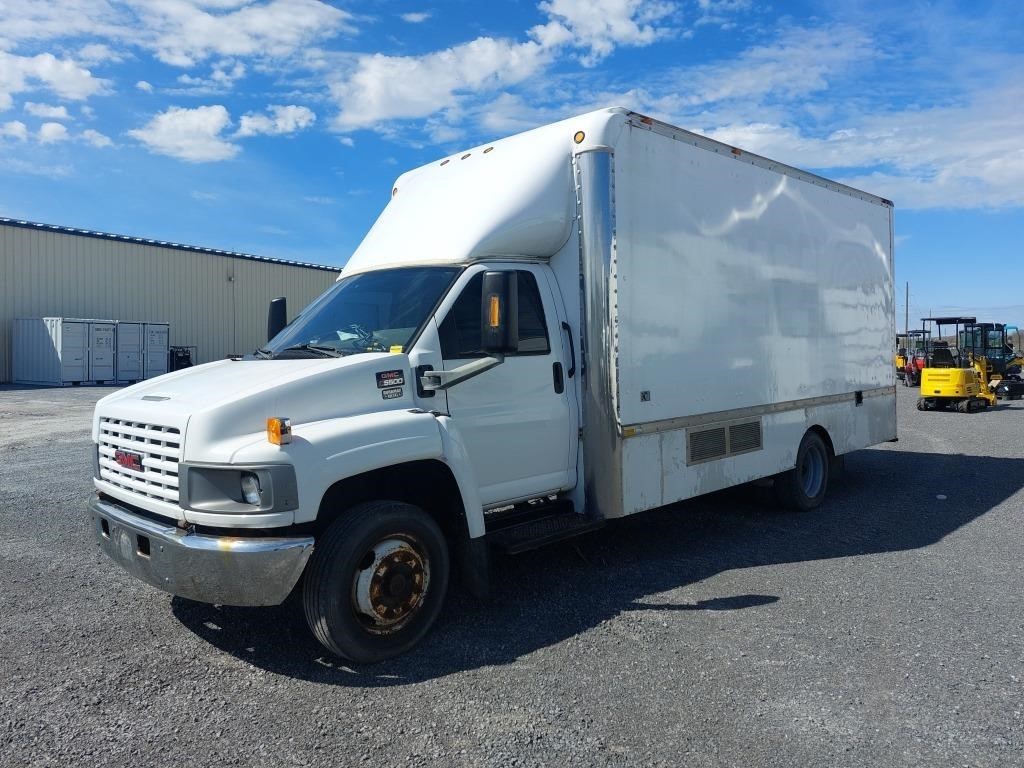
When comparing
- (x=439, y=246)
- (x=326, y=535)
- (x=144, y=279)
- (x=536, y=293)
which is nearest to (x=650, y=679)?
(x=326, y=535)

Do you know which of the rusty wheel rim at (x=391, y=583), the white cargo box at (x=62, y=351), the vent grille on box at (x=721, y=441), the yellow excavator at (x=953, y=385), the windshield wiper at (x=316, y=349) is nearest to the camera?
the rusty wheel rim at (x=391, y=583)

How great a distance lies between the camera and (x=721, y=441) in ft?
21.9

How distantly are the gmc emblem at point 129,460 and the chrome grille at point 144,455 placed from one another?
0.7 inches

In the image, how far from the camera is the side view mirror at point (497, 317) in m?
4.59

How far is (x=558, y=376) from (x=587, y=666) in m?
2.01

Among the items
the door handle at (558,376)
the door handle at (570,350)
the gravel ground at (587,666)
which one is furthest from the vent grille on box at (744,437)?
the door handle at (558,376)

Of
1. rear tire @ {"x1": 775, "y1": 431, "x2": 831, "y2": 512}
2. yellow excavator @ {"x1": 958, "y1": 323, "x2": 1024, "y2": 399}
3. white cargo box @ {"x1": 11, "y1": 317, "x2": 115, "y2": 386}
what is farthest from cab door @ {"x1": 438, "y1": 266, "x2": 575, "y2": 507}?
white cargo box @ {"x1": 11, "y1": 317, "x2": 115, "y2": 386}

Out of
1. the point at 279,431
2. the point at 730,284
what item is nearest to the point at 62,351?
the point at 730,284

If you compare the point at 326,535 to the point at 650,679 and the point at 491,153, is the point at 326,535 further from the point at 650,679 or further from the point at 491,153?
the point at 491,153

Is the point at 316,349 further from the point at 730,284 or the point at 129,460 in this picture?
the point at 730,284

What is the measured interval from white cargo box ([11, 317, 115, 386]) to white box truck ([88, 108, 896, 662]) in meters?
23.3

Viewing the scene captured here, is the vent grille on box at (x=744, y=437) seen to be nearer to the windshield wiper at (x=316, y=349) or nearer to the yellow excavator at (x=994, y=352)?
the windshield wiper at (x=316, y=349)

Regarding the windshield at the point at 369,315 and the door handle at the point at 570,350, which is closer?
the windshield at the point at 369,315

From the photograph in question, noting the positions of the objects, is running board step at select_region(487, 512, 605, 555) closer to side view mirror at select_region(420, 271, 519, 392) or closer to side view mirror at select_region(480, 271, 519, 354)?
side view mirror at select_region(420, 271, 519, 392)
